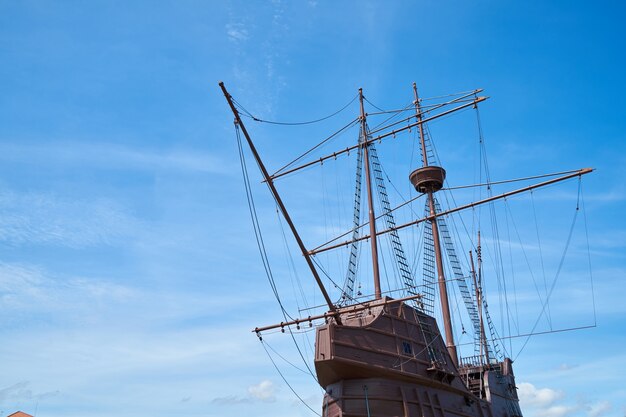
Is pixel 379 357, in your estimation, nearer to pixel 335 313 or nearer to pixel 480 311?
pixel 335 313

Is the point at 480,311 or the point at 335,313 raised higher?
the point at 480,311

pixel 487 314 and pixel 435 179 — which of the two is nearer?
pixel 435 179

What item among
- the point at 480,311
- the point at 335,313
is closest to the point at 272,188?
the point at 335,313

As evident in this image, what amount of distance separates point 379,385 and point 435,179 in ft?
58.6

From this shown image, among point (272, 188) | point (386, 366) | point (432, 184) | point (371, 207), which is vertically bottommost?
point (386, 366)

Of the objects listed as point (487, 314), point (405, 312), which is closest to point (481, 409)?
point (405, 312)

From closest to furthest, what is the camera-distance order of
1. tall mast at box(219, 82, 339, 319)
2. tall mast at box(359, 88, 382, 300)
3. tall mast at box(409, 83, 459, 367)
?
1. tall mast at box(219, 82, 339, 319)
2. tall mast at box(359, 88, 382, 300)
3. tall mast at box(409, 83, 459, 367)

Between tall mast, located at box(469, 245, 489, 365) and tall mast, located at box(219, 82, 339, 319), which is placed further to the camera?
tall mast, located at box(469, 245, 489, 365)

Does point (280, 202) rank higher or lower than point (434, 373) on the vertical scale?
higher

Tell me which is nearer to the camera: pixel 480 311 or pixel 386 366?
pixel 386 366

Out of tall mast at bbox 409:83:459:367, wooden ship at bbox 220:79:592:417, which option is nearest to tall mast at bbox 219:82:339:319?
wooden ship at bbox 220:79:592:417

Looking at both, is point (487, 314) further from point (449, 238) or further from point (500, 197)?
point (500, 197)

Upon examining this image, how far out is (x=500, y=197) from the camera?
30.8 m

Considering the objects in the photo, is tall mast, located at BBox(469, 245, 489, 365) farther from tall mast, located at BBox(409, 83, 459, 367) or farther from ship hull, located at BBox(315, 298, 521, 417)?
ship hull, located at BBox(315, 298, 521, 417)
